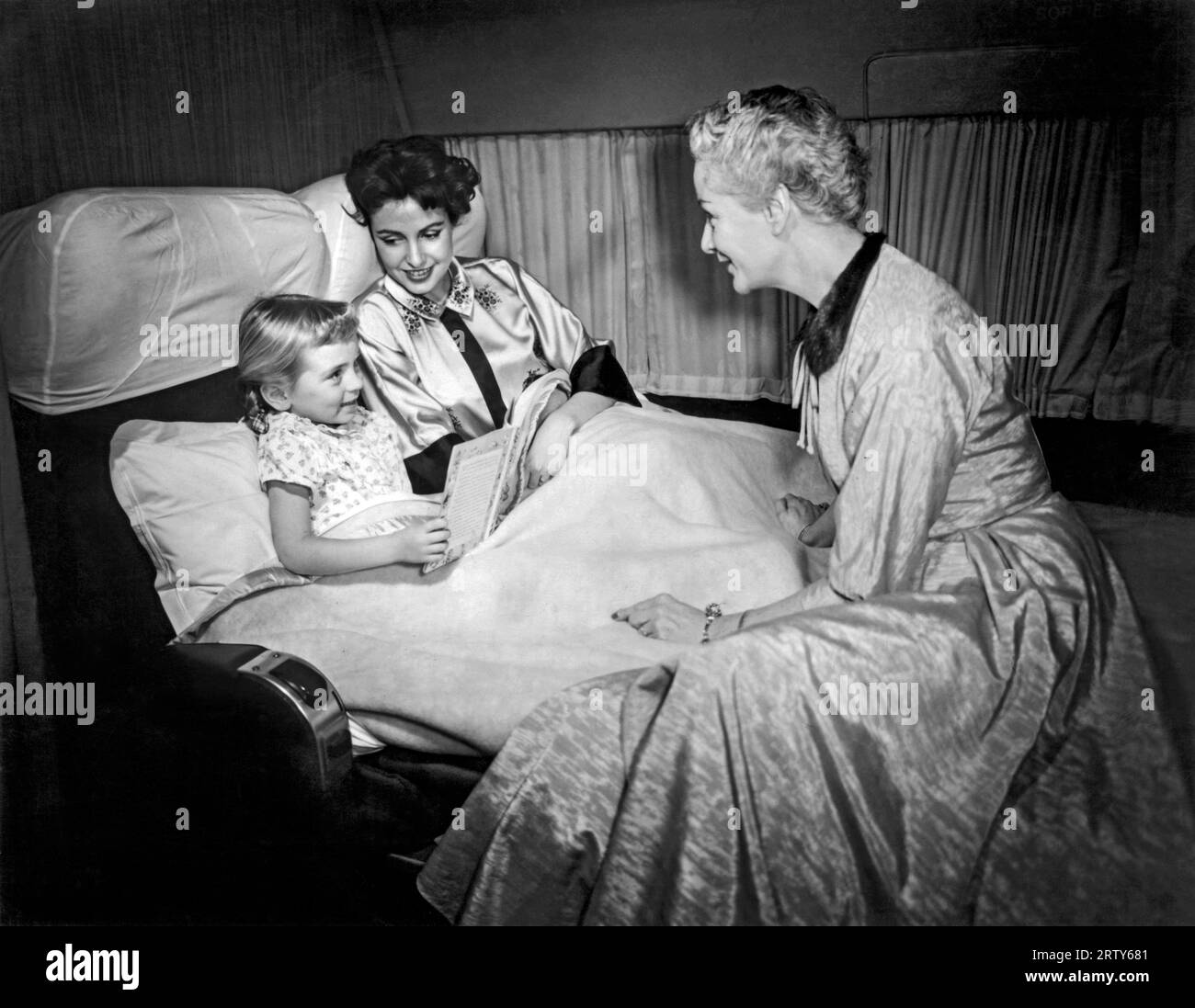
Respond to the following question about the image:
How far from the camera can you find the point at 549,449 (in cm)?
201

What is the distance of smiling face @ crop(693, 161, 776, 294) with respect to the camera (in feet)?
6.10

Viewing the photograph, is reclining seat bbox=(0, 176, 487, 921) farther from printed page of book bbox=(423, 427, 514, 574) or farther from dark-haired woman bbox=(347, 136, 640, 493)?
printed page of book bbox=(423, 427, 514, 574)

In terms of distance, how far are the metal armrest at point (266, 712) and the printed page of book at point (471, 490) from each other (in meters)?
0.28

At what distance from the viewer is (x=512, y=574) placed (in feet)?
6.30

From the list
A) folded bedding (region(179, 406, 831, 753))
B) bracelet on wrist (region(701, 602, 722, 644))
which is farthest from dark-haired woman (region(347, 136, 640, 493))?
bracelet on wrist (region(701, 602, 722, 644))

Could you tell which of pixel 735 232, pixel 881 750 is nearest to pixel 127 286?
pixel 735 232

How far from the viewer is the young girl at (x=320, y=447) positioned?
193 centimetres

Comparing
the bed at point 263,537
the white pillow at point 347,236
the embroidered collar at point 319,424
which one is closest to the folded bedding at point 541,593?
the bed at point 263,537

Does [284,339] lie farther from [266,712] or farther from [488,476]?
[266,712]

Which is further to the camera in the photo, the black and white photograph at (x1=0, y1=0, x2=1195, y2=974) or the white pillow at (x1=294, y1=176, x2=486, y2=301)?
the white pillow at (x1=294, y1=176, x2=486, y2=301)

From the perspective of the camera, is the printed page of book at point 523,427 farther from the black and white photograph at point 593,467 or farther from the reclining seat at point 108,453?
the reclining seat at point 108,453

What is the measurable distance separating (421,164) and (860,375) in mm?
846

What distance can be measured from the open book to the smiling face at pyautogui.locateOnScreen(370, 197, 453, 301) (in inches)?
11.0
